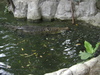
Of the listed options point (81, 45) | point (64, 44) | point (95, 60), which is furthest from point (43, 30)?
point (95, 60)

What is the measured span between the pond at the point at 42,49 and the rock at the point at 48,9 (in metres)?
0.83

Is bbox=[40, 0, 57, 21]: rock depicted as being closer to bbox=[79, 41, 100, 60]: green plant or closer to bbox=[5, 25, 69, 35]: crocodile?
bbox=[5, 25, 69, 35]: crocodile

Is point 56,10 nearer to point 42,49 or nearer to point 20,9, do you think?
point 20,9

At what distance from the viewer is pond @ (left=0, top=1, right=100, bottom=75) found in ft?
18.1

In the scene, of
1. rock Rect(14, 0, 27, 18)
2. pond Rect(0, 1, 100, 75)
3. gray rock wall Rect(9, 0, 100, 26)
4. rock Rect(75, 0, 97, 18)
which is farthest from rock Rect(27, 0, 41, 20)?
rock Rect(75, 0, 97, 18)

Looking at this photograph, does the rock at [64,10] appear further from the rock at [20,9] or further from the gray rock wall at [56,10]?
the rock at [20,9]

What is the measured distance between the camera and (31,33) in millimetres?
8422

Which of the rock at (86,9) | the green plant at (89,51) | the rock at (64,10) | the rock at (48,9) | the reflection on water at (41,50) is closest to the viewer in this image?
the green plant at (89,51)

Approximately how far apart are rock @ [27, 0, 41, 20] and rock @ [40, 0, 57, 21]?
31 centimetres

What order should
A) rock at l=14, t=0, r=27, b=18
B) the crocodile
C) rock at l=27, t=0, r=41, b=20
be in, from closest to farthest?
the crocodile, rock at l=27, t=0, r=41, b=20, rock at l=14, t=0, r=27, b=18

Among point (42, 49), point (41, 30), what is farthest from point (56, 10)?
point (42, 49)

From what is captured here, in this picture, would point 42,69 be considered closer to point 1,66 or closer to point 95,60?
point 1,66

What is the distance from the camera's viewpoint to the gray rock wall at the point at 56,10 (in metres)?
8.80

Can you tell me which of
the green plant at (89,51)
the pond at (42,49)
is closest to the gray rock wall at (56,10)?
the pond at (42,49)
